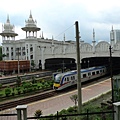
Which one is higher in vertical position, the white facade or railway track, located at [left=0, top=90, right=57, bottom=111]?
the white facade

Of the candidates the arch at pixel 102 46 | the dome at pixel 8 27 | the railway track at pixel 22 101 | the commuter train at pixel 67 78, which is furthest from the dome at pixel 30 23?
the railway track at pixel 22 101

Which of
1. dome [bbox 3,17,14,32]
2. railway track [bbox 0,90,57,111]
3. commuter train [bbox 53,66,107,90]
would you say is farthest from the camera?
dome [bbox 3,17,14,32]

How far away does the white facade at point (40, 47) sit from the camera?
111 feet

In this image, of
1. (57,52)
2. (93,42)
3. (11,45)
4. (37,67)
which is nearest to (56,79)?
(93,42)

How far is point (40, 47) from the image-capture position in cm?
5191

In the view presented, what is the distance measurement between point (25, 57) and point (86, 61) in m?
19.7

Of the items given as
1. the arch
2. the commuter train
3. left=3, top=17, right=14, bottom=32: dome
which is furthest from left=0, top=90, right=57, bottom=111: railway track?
left=3, top=17, right=14, bottom=32: dome

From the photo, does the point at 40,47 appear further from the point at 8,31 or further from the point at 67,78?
the point at 67,78

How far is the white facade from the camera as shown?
33.8 meters

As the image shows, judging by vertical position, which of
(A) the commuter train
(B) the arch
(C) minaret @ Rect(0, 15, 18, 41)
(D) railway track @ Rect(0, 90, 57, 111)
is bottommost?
(D) railway track @ Rect(0, 90, 57, 111)

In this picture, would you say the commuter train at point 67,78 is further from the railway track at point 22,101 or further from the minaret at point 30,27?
the minaret at point 30,27

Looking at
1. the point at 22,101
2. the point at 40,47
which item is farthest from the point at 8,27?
the point at 22,101

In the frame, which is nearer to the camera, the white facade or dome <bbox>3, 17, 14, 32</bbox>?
the white facade

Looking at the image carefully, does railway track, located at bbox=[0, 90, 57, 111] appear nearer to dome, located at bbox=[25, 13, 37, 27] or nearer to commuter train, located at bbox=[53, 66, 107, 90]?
commuter train, located at bbox=[53, 66, 107, 90]
